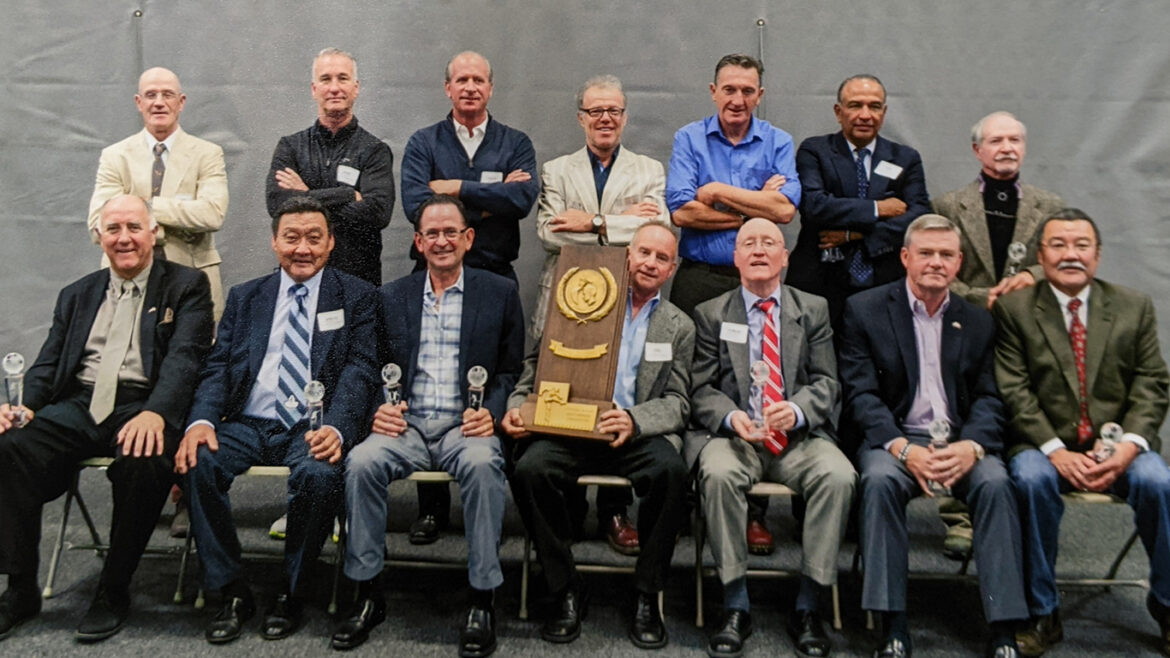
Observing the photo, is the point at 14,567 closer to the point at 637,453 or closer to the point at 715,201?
the point at 637,453

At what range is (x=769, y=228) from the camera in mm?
3637

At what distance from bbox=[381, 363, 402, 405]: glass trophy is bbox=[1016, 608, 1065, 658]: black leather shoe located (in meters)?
2.49

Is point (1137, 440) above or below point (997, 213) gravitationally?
below

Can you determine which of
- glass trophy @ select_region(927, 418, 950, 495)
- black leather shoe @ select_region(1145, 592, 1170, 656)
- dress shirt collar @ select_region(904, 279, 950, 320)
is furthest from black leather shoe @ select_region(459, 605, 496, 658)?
black leather shoe @ select_region(1145, 592, 1170, 656)

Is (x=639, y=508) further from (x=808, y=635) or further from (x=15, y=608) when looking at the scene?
(x=15, y=608)

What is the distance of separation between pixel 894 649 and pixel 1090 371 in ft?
4.42

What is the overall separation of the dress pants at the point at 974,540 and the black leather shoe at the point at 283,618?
2.08 m

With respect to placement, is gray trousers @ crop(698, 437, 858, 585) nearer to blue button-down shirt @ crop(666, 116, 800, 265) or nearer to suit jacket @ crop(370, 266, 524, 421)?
suit jacket @ crop(370, 266, 524, 421)

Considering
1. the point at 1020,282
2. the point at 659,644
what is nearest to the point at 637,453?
the point at 659,644

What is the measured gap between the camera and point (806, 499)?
3359mm

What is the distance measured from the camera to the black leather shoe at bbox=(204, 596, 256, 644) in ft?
10.6

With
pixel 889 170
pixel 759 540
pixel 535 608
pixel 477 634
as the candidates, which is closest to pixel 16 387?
pixel 477 634

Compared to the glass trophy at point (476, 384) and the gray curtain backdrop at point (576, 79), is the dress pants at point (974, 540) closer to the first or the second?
the glass trophy at point (476, 384)

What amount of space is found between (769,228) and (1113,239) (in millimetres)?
2961
